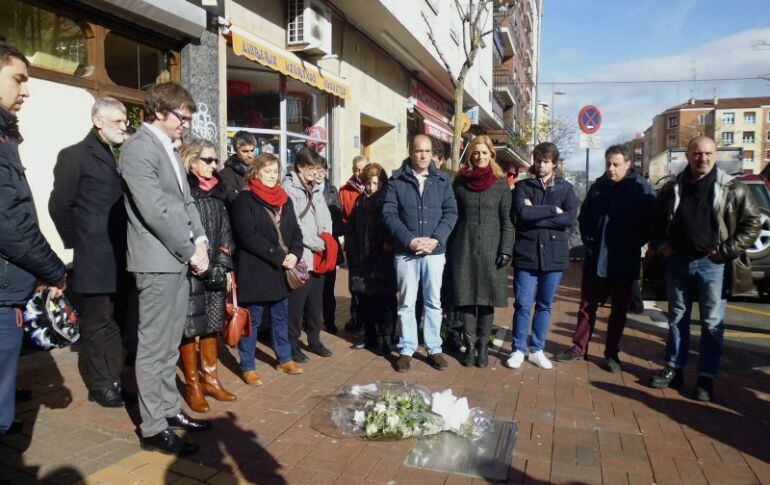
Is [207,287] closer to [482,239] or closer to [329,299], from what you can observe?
[482,239]

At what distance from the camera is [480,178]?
5.14 metres

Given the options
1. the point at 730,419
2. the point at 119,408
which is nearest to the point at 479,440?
the point at 730,419

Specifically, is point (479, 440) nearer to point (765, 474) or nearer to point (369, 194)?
point (765, 474)

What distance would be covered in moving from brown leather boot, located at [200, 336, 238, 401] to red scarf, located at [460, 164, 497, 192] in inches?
101

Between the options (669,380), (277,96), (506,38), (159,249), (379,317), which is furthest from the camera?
(506,38)

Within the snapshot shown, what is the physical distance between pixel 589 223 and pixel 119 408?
13.7 feet

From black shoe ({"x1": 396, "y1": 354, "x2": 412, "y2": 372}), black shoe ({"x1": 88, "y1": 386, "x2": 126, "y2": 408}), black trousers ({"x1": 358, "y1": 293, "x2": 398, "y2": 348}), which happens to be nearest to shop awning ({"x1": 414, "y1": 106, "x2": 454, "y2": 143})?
black trousers ({"x1": 358, "y1": 293, "x2": 398, "y2": 348})

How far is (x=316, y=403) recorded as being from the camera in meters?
4.23

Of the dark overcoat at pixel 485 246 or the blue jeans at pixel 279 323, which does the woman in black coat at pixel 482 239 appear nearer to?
the dark overcoat at pixel 485 246

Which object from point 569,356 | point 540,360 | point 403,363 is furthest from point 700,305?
point 403,363

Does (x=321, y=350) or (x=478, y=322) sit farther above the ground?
(x=478, y=322)

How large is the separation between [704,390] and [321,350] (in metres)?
3.26

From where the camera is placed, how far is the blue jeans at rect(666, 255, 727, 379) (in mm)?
4453

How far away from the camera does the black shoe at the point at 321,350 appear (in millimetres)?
5484
